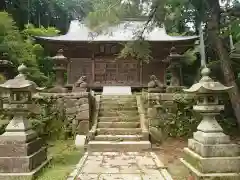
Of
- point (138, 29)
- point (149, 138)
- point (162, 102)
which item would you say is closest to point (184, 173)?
point (149, 138)

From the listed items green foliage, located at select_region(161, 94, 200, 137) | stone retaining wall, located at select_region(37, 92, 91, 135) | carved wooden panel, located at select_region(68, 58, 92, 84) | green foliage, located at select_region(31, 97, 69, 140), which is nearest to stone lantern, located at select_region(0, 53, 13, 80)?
stone retaining wall, located at select_region(37, 92, 91, 135)

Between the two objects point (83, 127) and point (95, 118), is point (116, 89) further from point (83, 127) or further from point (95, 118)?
point (83, 127)

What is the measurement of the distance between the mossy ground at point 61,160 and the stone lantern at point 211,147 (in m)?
2.62

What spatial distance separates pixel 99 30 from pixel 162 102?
11.7 ft

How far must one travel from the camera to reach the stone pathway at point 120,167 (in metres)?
5.31

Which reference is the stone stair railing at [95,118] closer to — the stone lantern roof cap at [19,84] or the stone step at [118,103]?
the stone step at [118,103]

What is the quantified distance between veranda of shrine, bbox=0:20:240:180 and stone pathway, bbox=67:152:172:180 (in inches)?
0.8

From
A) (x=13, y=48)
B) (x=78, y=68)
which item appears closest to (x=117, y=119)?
(x=13, y=48)

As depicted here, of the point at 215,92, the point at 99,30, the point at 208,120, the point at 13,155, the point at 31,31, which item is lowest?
the point at 13,155

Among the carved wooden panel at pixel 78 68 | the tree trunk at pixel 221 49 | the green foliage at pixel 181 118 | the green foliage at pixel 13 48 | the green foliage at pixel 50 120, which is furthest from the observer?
the carved wooden panel at pixel 78 68

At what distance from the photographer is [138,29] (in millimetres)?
10203

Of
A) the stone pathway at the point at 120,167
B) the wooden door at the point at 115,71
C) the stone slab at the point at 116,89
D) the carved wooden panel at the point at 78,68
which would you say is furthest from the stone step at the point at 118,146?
the carved wooden panel at the point at 78,68

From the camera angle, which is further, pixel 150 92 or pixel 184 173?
pixel 150 92

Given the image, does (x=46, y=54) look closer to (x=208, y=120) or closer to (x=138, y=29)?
(x=138, y=29)
